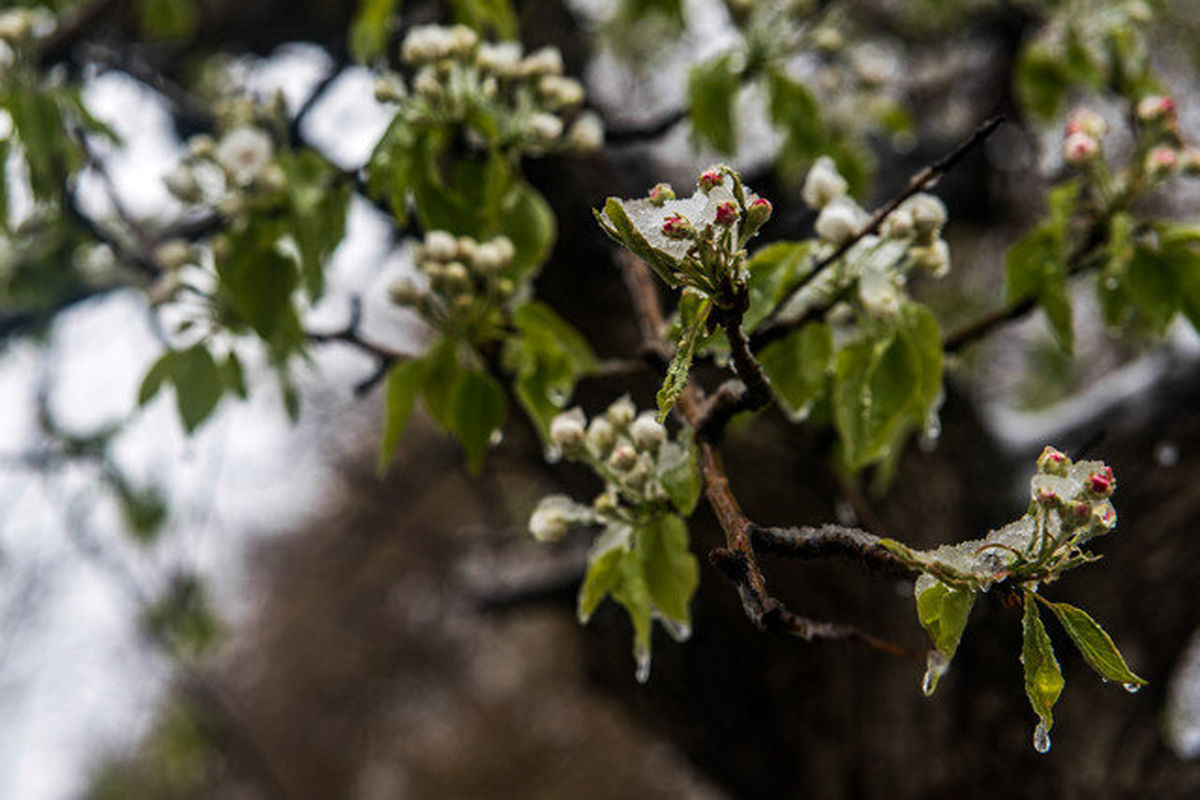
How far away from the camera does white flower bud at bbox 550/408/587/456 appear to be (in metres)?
1.11

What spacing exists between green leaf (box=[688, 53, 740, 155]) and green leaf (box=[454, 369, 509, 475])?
0.65m

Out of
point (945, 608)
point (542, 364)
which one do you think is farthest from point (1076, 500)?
point (542, 364)

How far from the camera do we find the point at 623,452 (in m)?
1.04

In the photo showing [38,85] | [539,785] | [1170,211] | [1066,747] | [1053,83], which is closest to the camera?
[38,85]

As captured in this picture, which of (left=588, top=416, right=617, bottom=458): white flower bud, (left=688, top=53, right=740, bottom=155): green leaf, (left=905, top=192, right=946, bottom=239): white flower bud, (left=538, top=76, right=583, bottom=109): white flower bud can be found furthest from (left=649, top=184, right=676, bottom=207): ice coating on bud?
(left=688, top=53, right=740, bottom=155): green leaf

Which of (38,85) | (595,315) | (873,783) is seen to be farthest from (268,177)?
(873,783)

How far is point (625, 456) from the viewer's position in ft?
3.43

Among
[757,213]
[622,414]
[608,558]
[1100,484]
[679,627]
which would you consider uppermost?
[757,213]

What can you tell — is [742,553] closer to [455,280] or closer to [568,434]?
[568,434]

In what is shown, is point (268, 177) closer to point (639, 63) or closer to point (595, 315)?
point (595, 315)

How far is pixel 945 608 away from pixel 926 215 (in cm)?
51

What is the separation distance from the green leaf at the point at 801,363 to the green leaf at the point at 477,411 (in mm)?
333

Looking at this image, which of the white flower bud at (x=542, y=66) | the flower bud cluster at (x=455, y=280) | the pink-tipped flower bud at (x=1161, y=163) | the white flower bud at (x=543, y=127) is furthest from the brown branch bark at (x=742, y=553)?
the pink-tipped flower bud at (x=1161, y=163)

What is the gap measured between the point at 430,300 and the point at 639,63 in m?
3.18
